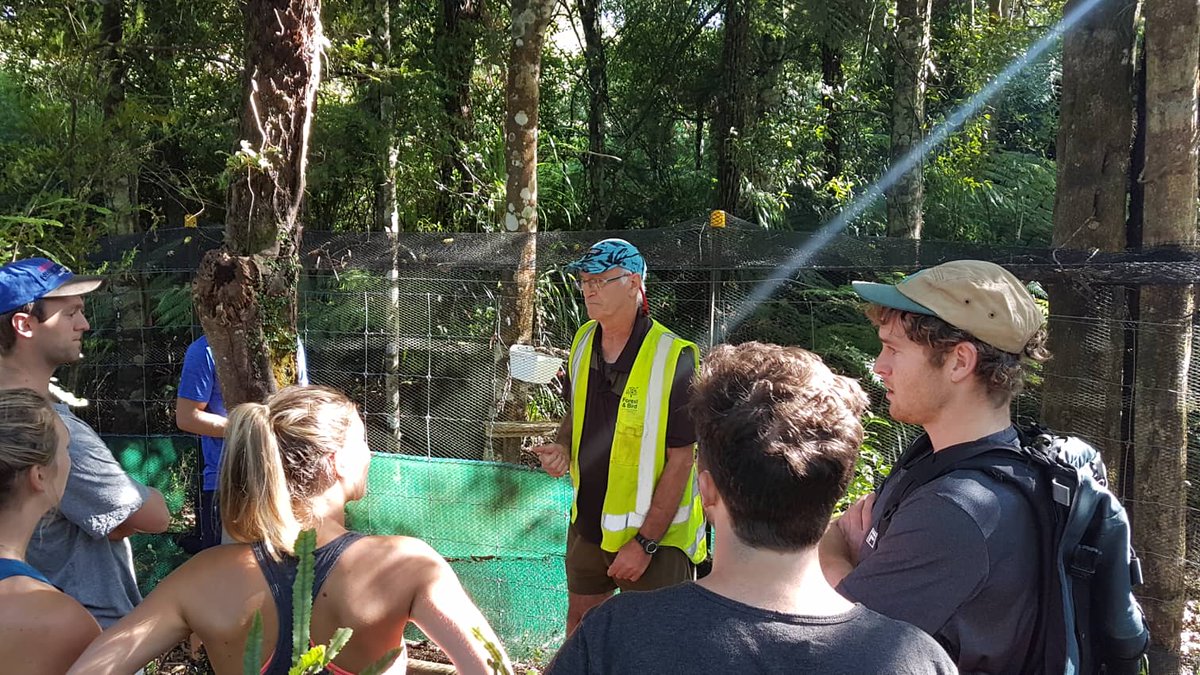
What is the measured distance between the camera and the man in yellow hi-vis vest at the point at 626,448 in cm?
336

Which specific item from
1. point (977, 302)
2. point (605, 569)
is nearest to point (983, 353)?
point (977, 302)

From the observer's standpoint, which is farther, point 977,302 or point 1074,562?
point 977,302

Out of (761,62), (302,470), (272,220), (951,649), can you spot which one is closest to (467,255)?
(272,220)

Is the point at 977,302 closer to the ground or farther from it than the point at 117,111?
closer to the ground

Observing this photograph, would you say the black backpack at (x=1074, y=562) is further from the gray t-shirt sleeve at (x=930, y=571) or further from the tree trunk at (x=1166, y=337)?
the tree trunk at (x=1166, y=337)

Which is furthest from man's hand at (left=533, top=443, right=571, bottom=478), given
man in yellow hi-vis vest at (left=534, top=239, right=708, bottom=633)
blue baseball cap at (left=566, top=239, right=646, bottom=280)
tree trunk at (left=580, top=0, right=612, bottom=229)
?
tree trunk at (left=580, top=0, right=612, bottom=229)

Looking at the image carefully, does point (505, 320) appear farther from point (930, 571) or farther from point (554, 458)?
point (930, 571)

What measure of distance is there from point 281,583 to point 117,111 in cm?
683

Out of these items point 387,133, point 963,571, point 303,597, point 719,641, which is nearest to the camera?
point 719,641

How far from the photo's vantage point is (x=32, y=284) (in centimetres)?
292

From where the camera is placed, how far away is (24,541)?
2.04m

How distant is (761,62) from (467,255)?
7.94 metres

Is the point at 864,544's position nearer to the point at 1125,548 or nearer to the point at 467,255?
the point at 1125,548

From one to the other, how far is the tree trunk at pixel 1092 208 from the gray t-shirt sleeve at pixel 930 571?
2.76 m
